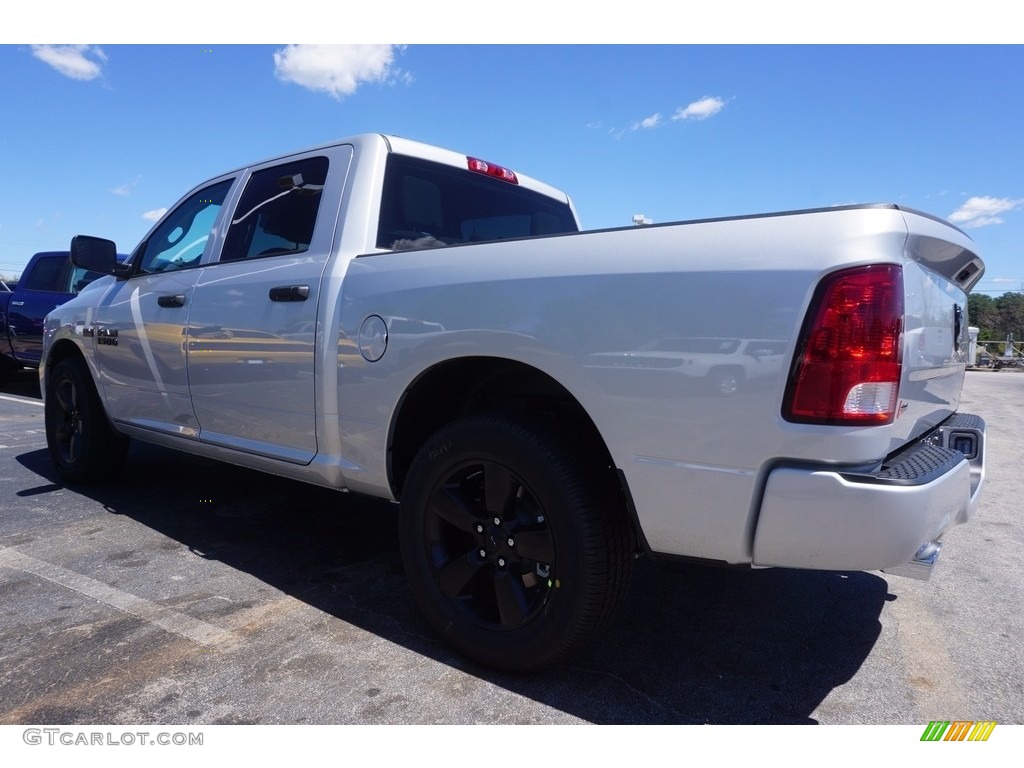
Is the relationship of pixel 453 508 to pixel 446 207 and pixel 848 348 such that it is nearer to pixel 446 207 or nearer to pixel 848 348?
pixel 848 348

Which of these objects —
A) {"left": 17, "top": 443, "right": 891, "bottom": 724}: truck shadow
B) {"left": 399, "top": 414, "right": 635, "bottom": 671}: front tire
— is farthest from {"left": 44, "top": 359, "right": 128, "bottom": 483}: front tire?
{"left": 399, "top": 414, "right": 635, "bottom": 671}: front tire

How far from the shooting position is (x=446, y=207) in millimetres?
3389

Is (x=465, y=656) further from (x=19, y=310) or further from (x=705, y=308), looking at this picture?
(x=19, y=310)

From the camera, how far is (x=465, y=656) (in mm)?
2410

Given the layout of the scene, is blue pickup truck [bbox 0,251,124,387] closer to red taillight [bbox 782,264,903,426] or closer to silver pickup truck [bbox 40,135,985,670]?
silver pickup truck [bbox 40,135,985,670]

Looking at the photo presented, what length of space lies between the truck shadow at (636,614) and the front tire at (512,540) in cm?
16

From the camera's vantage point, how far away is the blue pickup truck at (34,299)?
913cm

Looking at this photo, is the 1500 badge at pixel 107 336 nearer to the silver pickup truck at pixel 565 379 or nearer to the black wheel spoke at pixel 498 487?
the silver pickup truck at pixel 565 379

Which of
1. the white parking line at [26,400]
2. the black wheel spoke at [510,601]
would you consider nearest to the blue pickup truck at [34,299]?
the white parking line at [26,400]

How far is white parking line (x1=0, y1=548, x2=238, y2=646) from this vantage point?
2.62 metres

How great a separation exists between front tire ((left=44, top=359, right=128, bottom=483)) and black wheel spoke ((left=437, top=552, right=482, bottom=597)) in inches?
122

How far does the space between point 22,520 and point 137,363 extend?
1.10 m

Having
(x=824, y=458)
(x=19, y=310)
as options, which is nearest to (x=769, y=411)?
(x=824, y=458)

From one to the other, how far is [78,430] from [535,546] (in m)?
3.78
